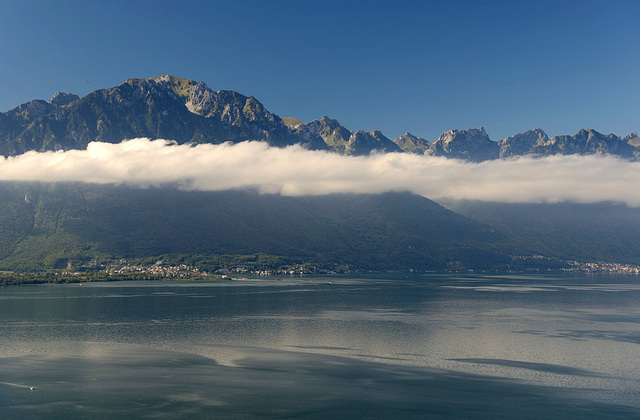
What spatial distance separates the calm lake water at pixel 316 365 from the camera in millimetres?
67625

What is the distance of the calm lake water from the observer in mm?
67625

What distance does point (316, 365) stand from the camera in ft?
296

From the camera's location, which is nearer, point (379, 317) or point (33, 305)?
point (379, 317)

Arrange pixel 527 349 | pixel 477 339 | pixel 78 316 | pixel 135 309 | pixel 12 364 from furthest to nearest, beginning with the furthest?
pixel 135 309
pixel 78 316
pixel 477 339
pixel 527 349
pixel 12 364

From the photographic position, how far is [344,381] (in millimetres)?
79688

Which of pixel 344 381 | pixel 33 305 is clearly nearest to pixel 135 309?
pixel 33 305

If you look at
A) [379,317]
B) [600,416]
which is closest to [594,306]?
[379,317]

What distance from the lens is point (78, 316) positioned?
493 feet

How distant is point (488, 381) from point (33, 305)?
160 metres

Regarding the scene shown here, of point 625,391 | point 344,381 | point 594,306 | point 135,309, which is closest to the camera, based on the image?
point 625,391

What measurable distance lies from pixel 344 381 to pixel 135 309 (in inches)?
4403

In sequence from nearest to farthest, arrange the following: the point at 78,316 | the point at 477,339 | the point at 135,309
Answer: the point at 477,339
the point at 78,316
the point at 135,309

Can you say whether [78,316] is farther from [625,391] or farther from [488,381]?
[625,391]

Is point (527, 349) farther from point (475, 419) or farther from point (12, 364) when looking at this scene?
point (12, 364)
